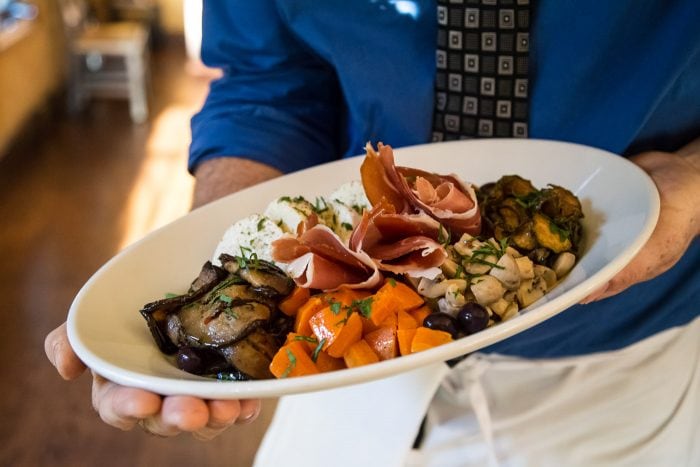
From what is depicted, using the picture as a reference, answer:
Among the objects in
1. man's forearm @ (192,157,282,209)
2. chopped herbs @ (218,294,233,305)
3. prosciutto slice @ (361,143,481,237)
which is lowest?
man's forearm @ (192,157,282,209)

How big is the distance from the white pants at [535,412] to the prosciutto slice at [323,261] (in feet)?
1.14

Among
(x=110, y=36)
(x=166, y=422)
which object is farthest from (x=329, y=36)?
(x=110, y=36)

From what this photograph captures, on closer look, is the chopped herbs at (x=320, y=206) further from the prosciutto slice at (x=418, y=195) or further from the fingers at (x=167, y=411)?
the fingers at (x=167, y=411)

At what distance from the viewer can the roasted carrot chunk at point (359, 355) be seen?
809 millimetres

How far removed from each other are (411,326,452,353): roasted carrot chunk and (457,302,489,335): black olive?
31 millimetres

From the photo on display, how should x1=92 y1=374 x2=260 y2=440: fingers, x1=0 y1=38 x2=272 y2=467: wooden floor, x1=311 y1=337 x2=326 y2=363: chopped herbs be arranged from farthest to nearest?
x1=0 y1=38 x2=272 y2=467: wooden floor → x1=311 y1=337 x2=326 y2=363: chopped herbs → x1=92 y1=374 x2=260 y2=440: fingers

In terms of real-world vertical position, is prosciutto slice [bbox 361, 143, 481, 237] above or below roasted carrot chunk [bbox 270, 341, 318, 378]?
above

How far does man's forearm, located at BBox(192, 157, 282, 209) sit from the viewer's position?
1.28m

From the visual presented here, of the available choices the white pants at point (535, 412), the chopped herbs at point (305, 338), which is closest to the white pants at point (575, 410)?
the white pants at point (535, 412)

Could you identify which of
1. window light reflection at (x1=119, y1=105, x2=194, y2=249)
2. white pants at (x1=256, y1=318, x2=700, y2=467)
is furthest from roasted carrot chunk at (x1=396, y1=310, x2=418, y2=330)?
window light reflection at (x1=119, y1=105, x2=194, y2=249)

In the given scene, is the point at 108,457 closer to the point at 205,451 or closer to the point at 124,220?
the point at 205,451

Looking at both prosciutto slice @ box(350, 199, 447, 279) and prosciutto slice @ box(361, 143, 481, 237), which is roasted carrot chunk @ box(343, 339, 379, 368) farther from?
prosciutto slice @ box(361, 143, 481, 237)

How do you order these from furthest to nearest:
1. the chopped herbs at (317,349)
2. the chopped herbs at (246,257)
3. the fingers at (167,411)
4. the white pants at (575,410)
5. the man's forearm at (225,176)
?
the man's forearm at (225,176) < the white pants at (575,410) < the chopped herbs at (246,257) < the chopped herbs at (317,349) < the fingers at (167,411)

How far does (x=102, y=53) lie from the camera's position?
538cm
